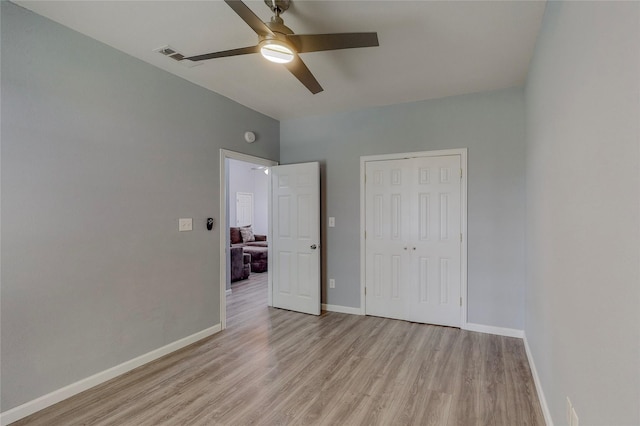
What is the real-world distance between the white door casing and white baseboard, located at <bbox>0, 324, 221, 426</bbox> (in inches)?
233

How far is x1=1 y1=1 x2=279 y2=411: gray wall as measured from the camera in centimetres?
200

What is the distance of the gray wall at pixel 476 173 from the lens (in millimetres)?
3260

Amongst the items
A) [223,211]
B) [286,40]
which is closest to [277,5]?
[286,40]

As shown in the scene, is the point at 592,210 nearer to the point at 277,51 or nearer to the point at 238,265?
the point at 277,51

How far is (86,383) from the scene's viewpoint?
2.33m

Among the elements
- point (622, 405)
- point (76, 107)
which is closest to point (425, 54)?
point (622, 405)

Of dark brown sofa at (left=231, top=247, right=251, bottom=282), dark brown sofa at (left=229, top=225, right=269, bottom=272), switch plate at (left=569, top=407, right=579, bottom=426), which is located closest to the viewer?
switch plate at (left=569, top=407, right=579, bottom=426)

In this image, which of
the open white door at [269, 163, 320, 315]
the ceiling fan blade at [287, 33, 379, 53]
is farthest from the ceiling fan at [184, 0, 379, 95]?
the open white door at [269, 163, 320, 315]

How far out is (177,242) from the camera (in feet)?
9.93

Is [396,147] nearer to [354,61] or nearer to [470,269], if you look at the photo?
[354,61]

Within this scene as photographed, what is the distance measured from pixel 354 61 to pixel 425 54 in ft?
1.98

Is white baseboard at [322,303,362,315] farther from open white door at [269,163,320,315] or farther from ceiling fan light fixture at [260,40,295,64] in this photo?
ceiling fan light fixture at [260,40,295,64]

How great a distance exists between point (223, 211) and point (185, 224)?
1.74ft

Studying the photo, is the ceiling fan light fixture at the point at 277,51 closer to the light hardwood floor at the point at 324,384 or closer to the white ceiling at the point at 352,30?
the white ceiling at the point at 352,30
